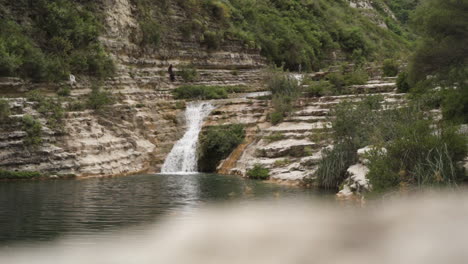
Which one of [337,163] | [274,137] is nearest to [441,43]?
[337,163]

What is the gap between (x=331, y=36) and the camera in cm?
6244

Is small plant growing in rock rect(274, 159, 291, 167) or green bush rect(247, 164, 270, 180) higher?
small plant growing in rock rect(274, 159, 291, 167)

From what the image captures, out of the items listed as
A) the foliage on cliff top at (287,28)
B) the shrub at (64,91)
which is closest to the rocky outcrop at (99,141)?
the shrub at (64,91)

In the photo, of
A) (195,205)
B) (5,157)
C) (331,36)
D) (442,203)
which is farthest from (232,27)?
(442,203)

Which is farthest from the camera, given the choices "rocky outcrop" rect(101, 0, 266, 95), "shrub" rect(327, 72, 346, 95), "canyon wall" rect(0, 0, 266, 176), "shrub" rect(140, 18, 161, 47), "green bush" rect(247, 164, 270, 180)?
"shrub" rect(140, 18, 161, 47)

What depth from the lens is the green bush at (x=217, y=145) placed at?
27.9 metres

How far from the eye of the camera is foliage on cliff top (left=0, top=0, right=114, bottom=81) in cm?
2788

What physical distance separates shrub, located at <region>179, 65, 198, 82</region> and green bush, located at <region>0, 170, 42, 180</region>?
16.4 metres

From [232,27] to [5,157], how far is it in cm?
2659

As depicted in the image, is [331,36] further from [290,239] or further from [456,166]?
[290,239]

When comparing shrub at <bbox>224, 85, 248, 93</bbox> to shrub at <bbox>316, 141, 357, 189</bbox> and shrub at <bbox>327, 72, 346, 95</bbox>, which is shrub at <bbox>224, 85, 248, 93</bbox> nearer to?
shrub at <bbox>327, 72, 346, 95</bbox>

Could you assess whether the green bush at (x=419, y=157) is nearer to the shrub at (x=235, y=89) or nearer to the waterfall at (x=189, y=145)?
the waterfall at (x=189, y=145)

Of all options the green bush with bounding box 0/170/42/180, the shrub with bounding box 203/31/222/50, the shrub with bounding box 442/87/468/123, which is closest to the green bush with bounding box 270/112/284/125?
the shrub with bounding box 442/87/468/123

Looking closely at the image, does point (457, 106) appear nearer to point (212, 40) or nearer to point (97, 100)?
point (97, 100)
